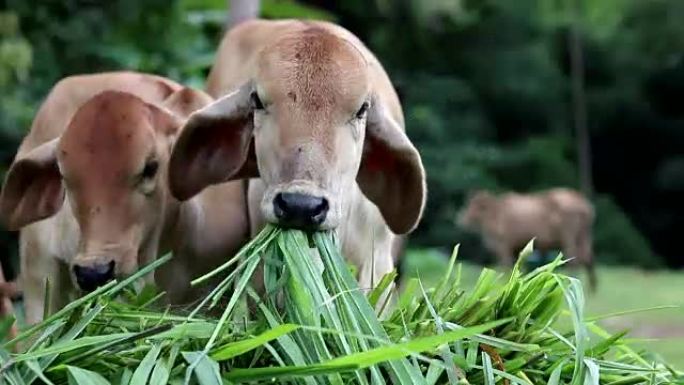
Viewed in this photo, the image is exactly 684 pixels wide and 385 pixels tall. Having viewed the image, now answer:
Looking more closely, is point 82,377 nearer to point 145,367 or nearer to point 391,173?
point 145,367

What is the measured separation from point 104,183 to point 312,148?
2.69ft

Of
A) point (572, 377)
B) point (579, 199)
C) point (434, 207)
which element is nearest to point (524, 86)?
point (434, 207)

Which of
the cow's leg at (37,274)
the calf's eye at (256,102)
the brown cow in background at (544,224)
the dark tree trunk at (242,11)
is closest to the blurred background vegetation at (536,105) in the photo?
the brown cow in background at (544,224)

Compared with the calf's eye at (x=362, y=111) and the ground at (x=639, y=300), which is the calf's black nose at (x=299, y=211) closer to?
the calf's eye at (x=362, y=111)

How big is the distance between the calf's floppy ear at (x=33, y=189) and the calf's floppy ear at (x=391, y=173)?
92 cm

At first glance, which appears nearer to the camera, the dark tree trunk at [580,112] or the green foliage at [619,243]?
the dark tree trunk at [580,112]

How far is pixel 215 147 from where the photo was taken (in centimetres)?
374

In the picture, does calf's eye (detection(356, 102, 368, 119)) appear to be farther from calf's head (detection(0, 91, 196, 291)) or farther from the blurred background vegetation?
the blurred background vegetation

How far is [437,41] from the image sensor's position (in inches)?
963

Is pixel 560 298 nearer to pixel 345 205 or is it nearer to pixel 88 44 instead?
pixel 345 205

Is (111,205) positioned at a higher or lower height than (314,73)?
lower

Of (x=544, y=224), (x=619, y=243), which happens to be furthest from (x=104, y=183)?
(x=619, y=243)

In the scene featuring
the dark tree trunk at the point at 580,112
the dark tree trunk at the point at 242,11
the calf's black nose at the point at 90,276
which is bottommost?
the dark tree trunk at the point at 580,112

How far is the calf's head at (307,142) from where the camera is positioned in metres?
3.09
